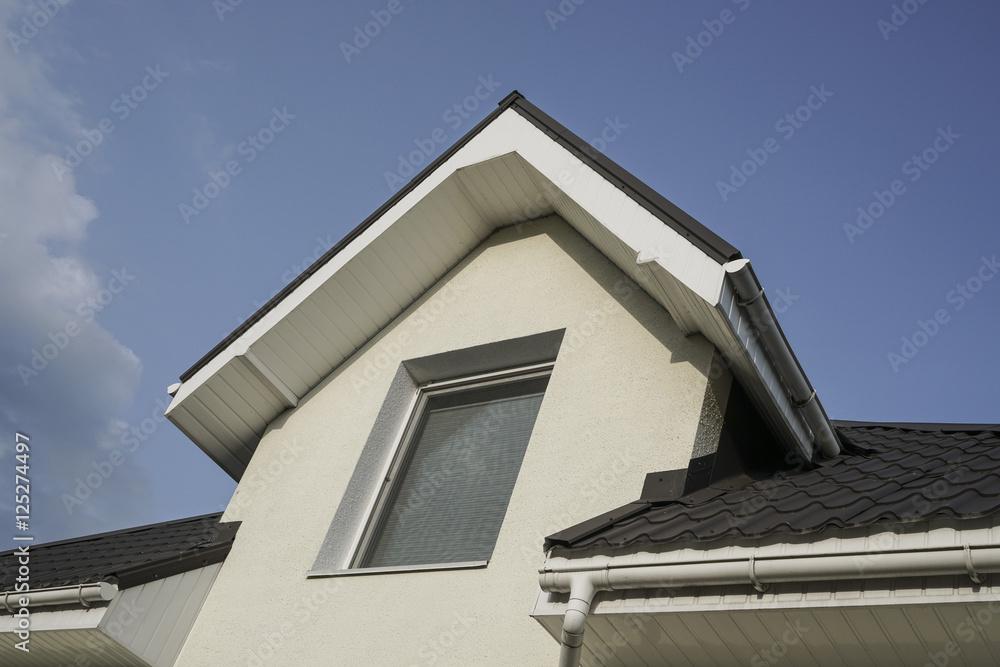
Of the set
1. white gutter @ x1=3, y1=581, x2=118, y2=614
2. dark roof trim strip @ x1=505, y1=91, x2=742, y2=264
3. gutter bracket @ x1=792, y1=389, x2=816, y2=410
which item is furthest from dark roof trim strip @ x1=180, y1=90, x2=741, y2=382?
white gutter @ x1=3, y1=581, x2=118, y2=614

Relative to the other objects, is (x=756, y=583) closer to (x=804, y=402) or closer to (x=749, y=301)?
(x=749, y=301)

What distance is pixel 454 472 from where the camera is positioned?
19.6 feet

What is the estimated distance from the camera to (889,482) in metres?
3.90

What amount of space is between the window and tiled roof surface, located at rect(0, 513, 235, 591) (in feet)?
3.96

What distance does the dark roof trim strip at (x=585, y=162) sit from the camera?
4805 millimetres

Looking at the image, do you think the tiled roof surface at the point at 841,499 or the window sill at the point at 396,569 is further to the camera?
the window sill at the point at 396,569

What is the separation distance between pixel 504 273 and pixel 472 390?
3.31 ft

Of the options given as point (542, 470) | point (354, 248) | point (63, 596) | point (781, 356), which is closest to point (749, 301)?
point (781, 356)

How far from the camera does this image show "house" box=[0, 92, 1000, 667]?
130 inches

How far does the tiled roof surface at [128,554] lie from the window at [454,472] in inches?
47.5

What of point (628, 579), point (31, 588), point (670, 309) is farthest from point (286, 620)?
point (670, 309)

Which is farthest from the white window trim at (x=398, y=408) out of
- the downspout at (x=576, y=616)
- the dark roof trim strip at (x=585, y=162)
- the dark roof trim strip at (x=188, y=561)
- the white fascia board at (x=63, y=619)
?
the downspout at (x=576, y=616)

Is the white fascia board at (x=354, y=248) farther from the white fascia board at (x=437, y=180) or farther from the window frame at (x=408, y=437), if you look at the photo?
the window frame at (x=408, y=437)

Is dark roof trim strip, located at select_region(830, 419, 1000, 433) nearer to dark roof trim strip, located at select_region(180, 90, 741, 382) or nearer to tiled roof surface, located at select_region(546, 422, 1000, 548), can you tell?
tiled roof surface, located at select_region(546, 422, 1000, 548)
